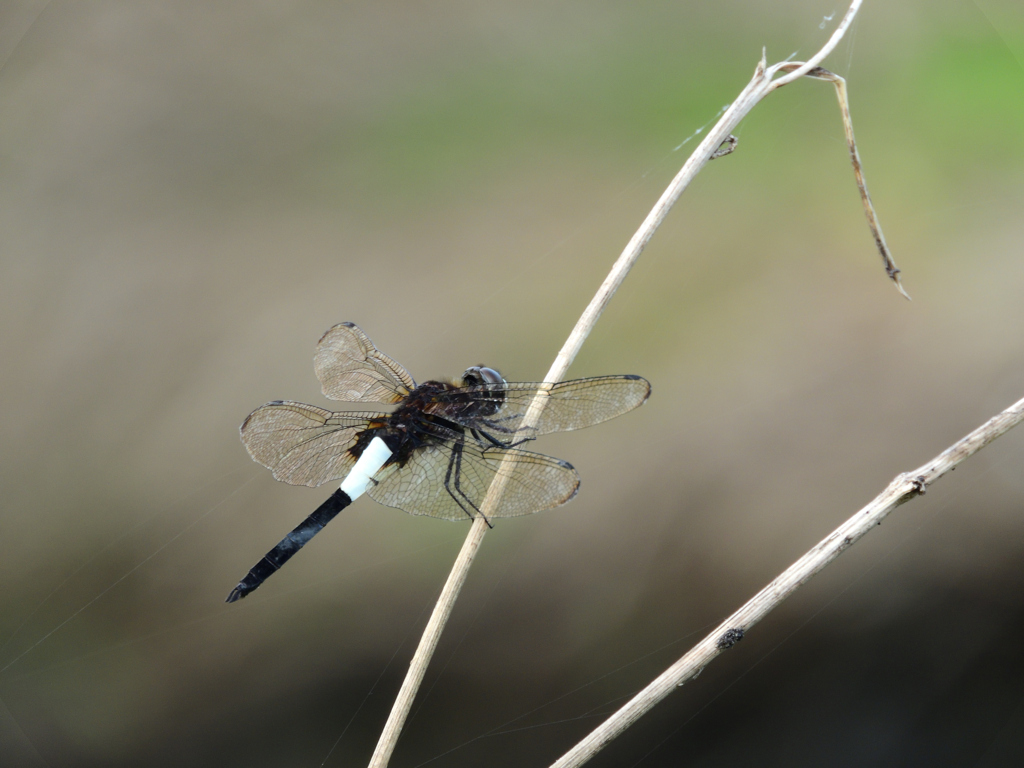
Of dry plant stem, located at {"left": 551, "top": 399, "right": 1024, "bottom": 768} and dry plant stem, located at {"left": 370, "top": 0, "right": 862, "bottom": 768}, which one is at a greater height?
dry plant stem, located at {"left": 370, "top": 0, "right": 862, "bottom": 768}

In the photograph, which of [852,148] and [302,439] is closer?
[852,148]

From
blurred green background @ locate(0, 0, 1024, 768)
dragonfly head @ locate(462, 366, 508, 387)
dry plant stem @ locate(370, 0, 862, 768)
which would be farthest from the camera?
blurred green background @ locate(0, 0, 1024, 768)

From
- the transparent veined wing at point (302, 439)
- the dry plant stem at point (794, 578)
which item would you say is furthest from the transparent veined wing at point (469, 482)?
the dry plant stem at point (794, 578)

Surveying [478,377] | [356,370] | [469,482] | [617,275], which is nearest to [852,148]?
[617,275]

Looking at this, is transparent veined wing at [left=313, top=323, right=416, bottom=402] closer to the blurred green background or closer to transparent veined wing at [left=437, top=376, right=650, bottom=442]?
transparent veined wing at [left=437, top=376, right=650, bottom=442]

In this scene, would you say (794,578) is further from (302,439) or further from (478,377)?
(302,439)

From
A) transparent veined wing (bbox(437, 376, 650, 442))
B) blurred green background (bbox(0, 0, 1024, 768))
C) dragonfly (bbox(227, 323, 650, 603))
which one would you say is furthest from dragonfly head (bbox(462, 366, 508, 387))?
blurred green background (bbox(0, 0, 1024, 768))

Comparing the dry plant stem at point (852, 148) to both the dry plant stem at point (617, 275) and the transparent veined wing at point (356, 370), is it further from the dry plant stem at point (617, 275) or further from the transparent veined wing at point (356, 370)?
the transparent veined wing at point (356, 370)

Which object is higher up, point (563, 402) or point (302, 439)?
point (302, 439)
